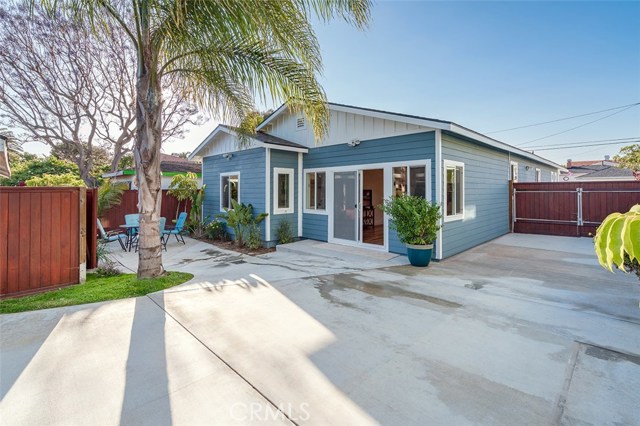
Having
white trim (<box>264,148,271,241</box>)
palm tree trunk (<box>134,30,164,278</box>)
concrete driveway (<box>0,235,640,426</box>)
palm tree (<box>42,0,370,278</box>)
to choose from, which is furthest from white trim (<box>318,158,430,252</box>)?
palm tree trunk (<box>134,30,164,278</box>)

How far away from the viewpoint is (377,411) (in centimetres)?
205

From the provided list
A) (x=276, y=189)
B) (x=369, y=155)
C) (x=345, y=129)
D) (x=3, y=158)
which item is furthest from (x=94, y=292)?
(x=345, y=129)

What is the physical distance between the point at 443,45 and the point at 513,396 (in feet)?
36.1

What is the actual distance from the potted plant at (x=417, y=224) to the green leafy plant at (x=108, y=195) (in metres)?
9.29

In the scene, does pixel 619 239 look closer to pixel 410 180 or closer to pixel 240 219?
pixel 410 180

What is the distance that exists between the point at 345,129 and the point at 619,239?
25.4ft

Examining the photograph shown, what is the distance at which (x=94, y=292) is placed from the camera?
4.44m

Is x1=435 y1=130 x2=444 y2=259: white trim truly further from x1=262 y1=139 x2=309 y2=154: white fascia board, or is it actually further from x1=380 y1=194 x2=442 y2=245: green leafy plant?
x1=262 y1=139 x2=309 y2=154: white fascia board

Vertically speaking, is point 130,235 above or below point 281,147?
below

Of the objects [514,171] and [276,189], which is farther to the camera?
[514,171]

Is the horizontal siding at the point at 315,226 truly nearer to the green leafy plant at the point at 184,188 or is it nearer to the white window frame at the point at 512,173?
the green leafy plant at the point at 184,188

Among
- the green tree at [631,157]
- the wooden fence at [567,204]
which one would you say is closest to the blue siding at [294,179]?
the wooden fence at [567,204]

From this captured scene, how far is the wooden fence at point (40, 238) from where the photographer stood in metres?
4.22

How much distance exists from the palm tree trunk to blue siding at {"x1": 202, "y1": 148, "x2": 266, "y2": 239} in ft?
13.4
